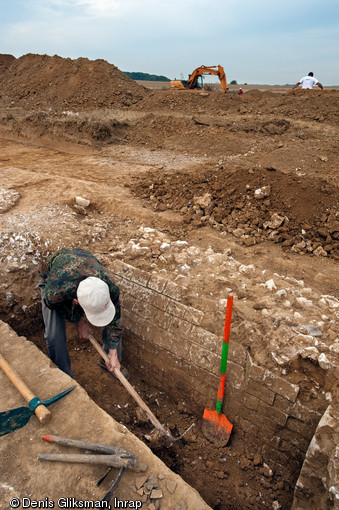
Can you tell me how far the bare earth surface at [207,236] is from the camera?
3.17 meters

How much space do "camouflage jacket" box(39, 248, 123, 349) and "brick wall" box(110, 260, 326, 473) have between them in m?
0.63

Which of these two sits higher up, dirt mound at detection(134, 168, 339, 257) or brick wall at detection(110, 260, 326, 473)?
dirt mound at detection(134, 168, 339, 257)

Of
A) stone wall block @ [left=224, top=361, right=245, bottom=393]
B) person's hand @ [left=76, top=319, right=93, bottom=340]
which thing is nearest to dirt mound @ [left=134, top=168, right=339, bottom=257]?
stone wall block @ [left=224, top=361, right=245, bottom=393]

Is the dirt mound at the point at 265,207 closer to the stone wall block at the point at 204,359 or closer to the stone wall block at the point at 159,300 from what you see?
the stone wall block at the point at 159,300

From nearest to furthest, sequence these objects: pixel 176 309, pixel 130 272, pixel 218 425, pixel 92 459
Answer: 1. pixel 92 459
2. pixel 218 425
3. pixel 176 309
4. pixel 130 272

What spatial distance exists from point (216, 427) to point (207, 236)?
276cm

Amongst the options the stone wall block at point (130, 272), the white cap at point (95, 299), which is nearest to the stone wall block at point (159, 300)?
the stone wall block at point (130, 272)

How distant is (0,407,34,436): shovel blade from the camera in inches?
94.5

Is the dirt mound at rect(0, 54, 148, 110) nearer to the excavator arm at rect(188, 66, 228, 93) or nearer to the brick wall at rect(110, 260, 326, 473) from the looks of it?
the excavator arm at rect(188, 66, 228, 93)

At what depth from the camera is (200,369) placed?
343 cm

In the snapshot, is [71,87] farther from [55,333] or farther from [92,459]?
[92,459]

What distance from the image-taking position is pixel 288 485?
2.97 m

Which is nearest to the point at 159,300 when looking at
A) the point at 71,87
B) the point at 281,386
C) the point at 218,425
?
the point at 218,425

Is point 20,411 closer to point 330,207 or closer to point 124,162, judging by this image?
point 330,207
